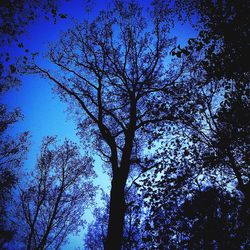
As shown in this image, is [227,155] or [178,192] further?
[227,155]

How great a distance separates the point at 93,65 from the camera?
13625 mm

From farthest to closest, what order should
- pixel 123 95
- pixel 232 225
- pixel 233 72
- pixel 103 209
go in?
pixel 103 209 → pixel 123 95 → pixel 232 225 → pixel 233 72

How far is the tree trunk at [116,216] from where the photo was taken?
7523 millimetres

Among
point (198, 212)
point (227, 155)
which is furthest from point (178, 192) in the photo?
point (227, 155)

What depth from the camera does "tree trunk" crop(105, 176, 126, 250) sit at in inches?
296

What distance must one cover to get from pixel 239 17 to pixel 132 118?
657 cm

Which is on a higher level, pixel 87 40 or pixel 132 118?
pixel 87 40

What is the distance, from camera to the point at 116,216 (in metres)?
8.09

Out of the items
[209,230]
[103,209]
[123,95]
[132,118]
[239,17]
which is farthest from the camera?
[103,209]

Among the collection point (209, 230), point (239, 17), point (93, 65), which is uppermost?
point (93, 65)

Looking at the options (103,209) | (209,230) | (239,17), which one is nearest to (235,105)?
(239,17)

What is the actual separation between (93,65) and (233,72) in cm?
887

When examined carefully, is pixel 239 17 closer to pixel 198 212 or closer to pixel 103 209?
pixel 198 212

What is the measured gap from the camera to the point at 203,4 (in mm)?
9086
